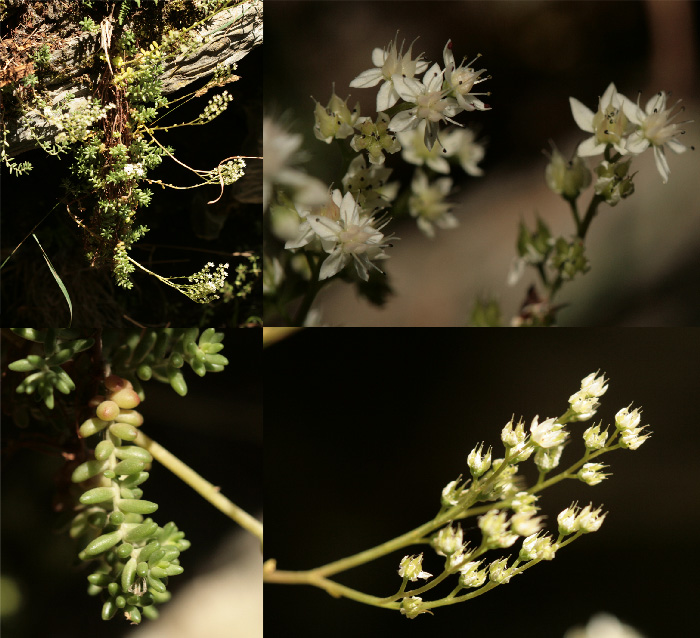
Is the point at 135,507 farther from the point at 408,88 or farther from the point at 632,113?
the point at 632,113

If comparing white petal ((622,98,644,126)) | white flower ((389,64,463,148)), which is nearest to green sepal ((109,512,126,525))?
white flower ((389,64,463,148))

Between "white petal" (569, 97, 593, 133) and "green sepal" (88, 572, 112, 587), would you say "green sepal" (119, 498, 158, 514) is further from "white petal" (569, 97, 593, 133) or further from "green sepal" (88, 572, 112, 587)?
"white petal" (569, 97, 593, 133)

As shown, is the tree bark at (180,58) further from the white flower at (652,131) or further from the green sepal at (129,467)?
the white flower at (652,131)

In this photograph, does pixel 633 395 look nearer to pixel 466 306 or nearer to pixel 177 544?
pixel 466 306

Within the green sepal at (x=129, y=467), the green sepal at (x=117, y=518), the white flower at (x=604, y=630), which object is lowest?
the white flower at (x=604, y=630)

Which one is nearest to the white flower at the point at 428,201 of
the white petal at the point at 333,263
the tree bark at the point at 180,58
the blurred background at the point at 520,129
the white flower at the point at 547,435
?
the blurred background at the point at 520,129

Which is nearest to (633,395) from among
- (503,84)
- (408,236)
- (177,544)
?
(408,236)
